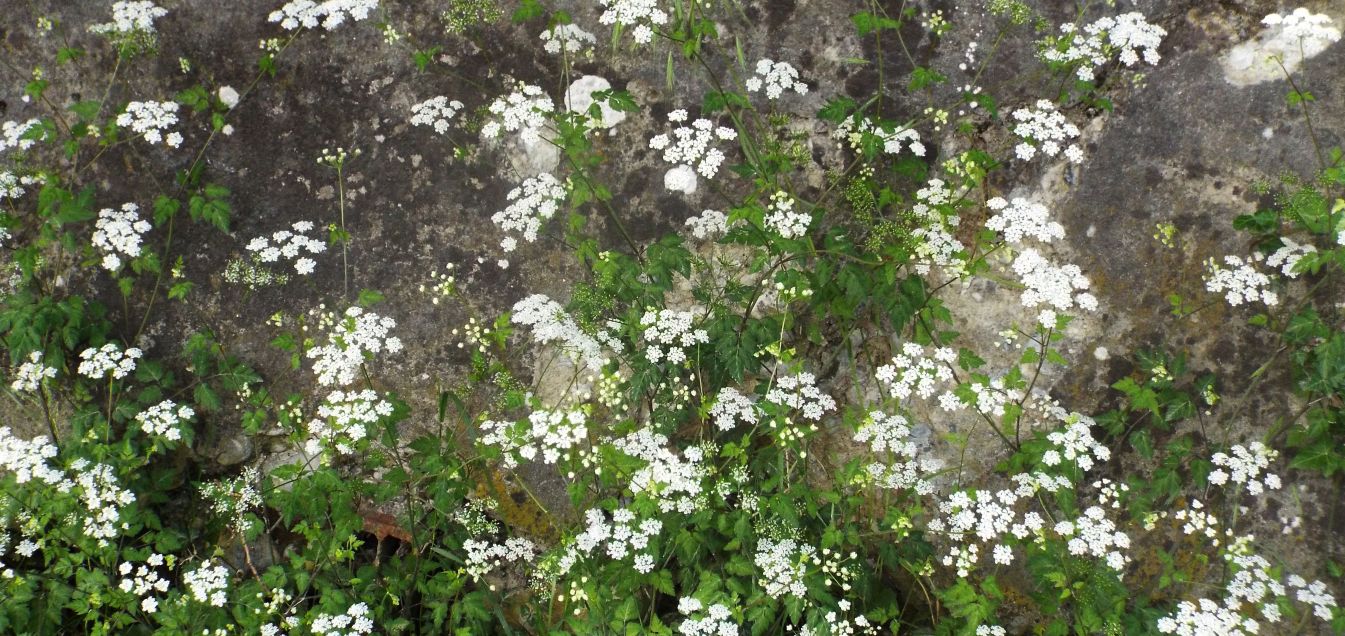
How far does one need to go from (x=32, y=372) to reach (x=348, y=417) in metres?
1.59

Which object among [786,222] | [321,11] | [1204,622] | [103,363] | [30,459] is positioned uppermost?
Result: [321,11]

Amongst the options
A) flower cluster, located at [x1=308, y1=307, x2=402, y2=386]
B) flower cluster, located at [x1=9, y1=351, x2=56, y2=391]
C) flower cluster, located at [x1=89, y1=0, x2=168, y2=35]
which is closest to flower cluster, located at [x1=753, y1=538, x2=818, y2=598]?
flower cluster, located at [x1=308, y1=307, x2=402, y2=386]

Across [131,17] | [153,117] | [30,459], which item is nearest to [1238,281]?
[153,117]

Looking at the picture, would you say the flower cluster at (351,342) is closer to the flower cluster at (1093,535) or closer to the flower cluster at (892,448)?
the flower cluster at (892,448)

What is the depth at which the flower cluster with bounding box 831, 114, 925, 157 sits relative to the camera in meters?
3.21

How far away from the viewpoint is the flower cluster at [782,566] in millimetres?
2959

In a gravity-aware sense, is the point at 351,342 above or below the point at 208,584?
above

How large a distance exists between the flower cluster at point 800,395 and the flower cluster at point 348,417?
5.18 ft

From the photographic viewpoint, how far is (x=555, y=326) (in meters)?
3.24

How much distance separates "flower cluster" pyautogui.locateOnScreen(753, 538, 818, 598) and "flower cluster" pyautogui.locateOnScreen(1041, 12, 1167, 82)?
2.24m

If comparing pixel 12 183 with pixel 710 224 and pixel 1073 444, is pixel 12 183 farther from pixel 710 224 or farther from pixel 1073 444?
pixel 1073 444

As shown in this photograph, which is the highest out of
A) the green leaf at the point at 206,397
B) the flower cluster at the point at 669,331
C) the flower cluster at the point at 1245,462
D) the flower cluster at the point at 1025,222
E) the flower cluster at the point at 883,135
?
the flower cluster at the point at 883,135

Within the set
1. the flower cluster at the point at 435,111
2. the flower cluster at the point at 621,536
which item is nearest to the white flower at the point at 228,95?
the flower cluster at the point at 435,111

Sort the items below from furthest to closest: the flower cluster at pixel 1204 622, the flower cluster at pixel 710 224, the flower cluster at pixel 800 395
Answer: the flower cluster at pixel 710 224, the flower cluster at pixel 800 395, the flower cluster at pixel 1204 622
